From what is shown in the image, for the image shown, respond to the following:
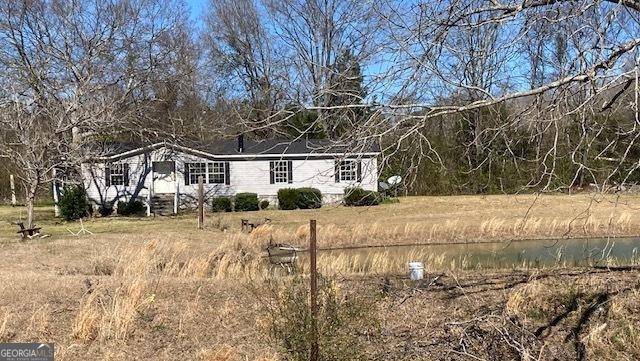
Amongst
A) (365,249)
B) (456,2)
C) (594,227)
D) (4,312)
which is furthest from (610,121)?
(594,227)

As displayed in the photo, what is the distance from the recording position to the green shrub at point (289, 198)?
29.2m

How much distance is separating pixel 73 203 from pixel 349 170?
24.3 meters

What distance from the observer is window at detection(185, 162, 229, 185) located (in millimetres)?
30828

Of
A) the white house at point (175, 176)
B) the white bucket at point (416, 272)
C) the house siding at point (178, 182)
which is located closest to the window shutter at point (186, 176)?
the white house at point (175, 176)

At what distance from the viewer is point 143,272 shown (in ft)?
32.7

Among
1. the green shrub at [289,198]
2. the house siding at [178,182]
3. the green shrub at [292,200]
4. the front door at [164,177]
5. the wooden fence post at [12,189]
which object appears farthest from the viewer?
the wooden fence post at [12,189]

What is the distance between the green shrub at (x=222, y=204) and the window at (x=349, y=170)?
80.8 feet

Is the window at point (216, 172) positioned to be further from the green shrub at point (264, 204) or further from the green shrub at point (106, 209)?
the green shrub at point (106, 209)

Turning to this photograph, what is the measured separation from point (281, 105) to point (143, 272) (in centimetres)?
599

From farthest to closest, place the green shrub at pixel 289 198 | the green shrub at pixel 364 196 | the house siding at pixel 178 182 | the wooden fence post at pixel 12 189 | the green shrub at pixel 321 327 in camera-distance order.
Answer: the wooden fence post at pixel 12 189 < the house siding at pixel 178 182 < the green shrub at pixel 289 198 < the green shrub at pixel 321 327 < the green shrub at pixel 364 196

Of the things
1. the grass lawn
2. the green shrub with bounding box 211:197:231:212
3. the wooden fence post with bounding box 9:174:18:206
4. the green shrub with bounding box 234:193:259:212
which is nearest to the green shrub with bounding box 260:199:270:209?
the green shrub with bounding box 234:193:259:212

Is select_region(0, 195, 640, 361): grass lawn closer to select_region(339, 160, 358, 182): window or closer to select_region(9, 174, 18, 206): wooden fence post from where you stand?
select_region(339, 160, 358, 182): window

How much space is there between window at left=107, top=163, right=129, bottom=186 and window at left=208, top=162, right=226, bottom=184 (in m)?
3.92

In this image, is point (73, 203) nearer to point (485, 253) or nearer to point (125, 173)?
point (125, 173)
